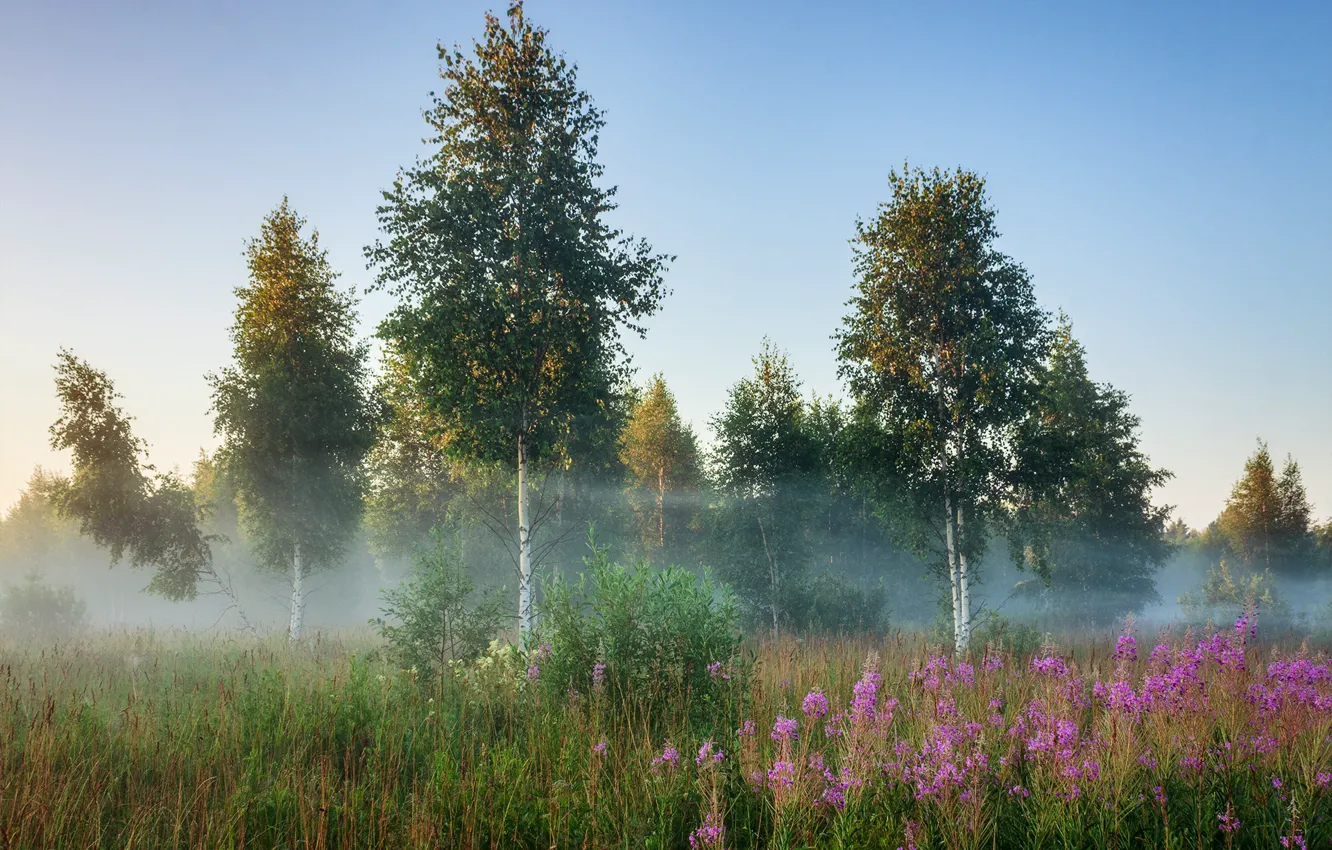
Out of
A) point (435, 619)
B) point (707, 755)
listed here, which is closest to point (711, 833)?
point (707, 755)

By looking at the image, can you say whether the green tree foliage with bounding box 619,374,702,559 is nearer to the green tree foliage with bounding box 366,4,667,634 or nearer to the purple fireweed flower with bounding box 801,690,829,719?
the green tree foliage with bounding box 366,4,667,634

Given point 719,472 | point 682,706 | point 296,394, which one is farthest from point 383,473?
point 682,706

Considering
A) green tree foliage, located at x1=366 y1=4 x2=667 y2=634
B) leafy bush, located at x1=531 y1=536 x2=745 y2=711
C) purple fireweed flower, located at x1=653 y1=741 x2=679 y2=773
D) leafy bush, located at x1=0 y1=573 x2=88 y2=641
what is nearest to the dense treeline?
green tree foliage, located at x1=366 y1=4 x2=667 y2=634

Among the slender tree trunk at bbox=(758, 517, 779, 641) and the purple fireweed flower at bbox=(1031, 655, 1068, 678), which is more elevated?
the purple fireweed flower at bbox=(1031, 655, 1068, 678)

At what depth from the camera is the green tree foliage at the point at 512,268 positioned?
13.0m

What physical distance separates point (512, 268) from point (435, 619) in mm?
6848

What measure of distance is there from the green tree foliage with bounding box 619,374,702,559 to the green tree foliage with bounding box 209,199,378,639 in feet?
51.6

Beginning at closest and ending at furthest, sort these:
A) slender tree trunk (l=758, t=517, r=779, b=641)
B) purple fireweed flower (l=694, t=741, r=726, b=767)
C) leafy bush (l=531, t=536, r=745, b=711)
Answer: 1. purple fireweed flower (l=694, t=741, r=726, b=767)
2. leafy bush (l=531, t=536, r=745, b=711)
3. slender tree trunk (l=758, t=517, r=779, b=641)

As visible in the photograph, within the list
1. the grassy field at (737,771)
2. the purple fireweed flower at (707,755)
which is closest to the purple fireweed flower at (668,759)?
the grassy field at (737,771)

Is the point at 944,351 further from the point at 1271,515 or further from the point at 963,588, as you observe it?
the point at 1271,515

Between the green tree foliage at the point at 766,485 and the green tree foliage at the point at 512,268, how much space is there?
12303 millimetres

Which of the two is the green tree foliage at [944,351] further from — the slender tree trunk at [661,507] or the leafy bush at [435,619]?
the slender tree trunk at [661,507]

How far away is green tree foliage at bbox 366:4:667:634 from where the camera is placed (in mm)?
13039

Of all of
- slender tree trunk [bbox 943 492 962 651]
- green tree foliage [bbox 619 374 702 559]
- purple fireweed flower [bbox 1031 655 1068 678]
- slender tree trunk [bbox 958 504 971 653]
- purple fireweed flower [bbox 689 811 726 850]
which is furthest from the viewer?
green tree foliage [bbox 619 374 702 559]
